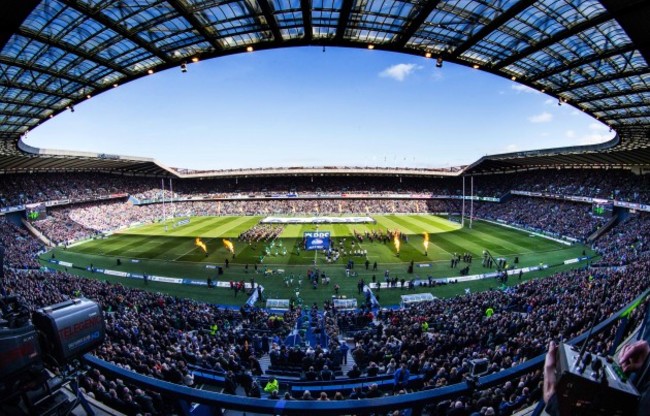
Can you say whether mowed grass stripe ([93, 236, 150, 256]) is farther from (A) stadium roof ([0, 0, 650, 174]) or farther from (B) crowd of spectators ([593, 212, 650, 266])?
(B) crowd of spectators ([593, 212, 650, 266])

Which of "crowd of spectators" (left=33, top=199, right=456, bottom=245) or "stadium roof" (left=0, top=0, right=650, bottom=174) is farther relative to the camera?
"crowd of spectators" (left=33, top=199, right=456, bottom=245)

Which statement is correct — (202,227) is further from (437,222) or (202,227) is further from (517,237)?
(517,237)

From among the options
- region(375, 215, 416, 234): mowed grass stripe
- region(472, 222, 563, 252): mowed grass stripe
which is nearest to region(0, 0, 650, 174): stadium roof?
region(472, 222, 563, 252): mowed grass stripe

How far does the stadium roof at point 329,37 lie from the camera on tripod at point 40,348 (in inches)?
438

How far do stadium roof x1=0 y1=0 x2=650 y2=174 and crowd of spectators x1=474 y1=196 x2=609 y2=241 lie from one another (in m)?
30.2

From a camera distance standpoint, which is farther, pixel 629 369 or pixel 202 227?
pixel 202 227

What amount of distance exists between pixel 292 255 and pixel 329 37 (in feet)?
88.4

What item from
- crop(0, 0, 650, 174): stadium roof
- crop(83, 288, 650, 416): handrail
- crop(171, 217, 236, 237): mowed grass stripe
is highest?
crop(0, 0, 650, 174): stadium roof

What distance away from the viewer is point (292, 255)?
38.5 meters

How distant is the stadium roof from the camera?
12.4 m

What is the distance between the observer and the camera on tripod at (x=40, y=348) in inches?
113

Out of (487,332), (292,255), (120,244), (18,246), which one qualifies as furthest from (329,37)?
(18,246)

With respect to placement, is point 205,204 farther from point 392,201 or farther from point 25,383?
point 25,383

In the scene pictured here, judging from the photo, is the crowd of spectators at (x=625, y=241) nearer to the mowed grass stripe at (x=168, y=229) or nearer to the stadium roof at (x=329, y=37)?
the stadium roof at (x=329, y=37)
